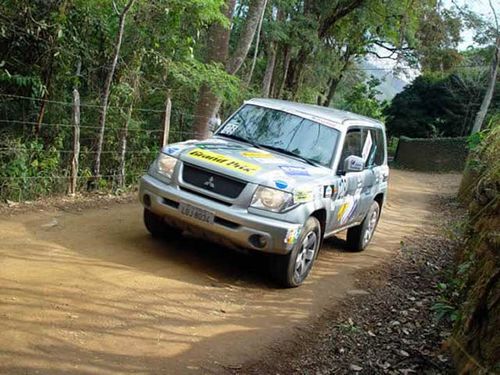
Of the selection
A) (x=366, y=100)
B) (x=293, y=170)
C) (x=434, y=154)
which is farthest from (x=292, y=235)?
(x=366, y=100)

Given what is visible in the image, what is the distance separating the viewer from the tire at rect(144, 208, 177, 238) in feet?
20.5

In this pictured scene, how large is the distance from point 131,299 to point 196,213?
3.80 ft

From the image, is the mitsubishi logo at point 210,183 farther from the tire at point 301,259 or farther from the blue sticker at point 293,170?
the tire at point 301,259

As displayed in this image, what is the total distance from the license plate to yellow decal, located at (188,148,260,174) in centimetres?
50

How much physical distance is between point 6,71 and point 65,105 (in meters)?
1.11

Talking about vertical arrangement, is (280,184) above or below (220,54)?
below

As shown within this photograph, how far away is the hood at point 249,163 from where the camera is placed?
17.7 feet

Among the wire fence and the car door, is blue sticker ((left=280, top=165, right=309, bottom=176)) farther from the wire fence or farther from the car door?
the wire fence

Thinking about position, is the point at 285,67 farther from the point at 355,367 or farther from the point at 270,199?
the point at 355,367

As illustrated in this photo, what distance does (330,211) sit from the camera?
6148mm

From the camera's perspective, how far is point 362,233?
26.1 ft

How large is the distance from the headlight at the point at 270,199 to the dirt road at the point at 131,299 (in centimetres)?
87

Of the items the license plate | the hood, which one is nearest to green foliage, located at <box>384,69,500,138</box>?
the hood

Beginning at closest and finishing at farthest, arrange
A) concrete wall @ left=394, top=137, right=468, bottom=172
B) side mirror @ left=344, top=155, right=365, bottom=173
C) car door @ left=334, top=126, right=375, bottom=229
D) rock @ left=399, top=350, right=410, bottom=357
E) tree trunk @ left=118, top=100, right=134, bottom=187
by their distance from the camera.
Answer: rock @ left=399, top=350, right=410, bottom=357, side mirror @ left=344, top=155, right=365, bottom=173, car door @ left=334, top=126, right=375, bottom=229, tree trunk @ left=118, top=100, right=134, bottom=187, concrete wall @ left=394, top=137, right=468, bottom=172
